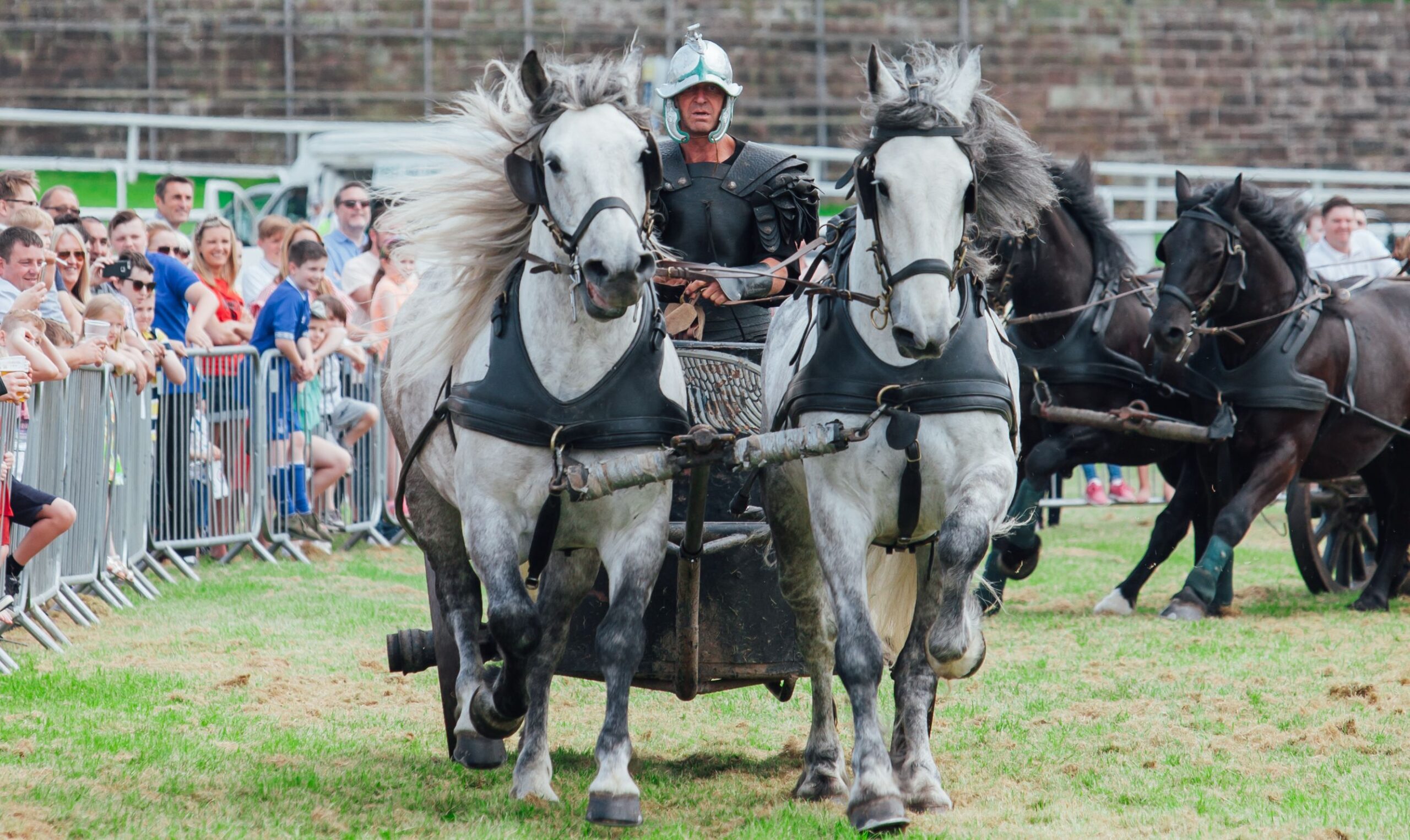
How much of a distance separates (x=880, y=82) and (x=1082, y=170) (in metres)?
4.91

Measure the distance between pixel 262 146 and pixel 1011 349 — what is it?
21357mm

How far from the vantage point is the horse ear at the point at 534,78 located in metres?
4.98

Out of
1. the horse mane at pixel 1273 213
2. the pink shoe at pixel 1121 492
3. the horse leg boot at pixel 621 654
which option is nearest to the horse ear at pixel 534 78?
the horse leg boot at pixel 621 654

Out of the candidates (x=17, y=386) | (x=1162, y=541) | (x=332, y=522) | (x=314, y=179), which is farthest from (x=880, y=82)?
(x=314, y=179)

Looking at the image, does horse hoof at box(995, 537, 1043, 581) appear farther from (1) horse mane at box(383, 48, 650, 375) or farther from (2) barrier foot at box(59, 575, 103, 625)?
(2) barrier foot at box(59, 575, 103, 625)

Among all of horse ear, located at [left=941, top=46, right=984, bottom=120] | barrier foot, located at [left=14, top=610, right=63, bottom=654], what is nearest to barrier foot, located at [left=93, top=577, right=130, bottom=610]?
barrier foot, located at [left=14, top=610, right=63, bottom=654]

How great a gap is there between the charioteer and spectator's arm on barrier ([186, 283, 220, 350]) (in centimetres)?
507

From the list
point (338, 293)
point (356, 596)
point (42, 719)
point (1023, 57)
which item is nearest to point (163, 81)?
point (1023, 57)

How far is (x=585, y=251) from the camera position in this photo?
4.70 m

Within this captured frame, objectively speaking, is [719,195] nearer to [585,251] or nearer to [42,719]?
[585,251]

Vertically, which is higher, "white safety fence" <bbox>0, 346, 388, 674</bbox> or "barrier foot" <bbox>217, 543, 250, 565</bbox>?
"white safety fence" <bbox>0, 346, 388, 674</bbox>

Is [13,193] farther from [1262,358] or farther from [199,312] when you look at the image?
[1262,358]

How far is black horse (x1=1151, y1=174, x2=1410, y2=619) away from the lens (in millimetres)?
8891

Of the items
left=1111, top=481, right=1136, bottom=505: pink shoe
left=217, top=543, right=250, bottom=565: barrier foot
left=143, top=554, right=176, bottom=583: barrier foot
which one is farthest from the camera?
left=1111, top=481, right=1136, bottom=505: pink shoe
